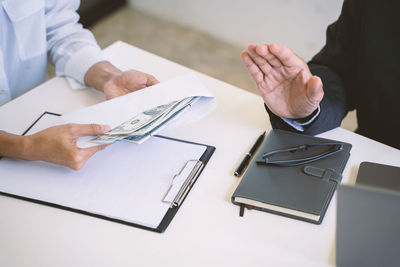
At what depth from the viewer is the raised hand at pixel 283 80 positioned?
1.03 metres

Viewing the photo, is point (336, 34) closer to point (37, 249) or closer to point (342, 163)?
point (342, 163)

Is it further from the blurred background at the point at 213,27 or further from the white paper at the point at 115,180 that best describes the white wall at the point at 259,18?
the white paper at the point at 115,180

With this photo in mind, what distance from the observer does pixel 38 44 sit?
1.48 m

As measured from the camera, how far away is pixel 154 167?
105 centimetres

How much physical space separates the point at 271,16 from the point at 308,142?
6.29 feet

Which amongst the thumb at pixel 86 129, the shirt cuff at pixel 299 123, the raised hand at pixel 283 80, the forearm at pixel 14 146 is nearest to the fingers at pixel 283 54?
the raised hand at pixel 283 80

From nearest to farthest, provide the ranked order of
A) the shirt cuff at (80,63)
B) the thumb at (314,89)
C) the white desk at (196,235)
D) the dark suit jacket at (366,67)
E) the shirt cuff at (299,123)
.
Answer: the white desk at (196,235)
the thumb at (314,89)
the shirt cuff at (299,123)
the dark suit jacket at (366,67)
the shirt cuff at (80,63)

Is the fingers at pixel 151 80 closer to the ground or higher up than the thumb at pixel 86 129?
higher up

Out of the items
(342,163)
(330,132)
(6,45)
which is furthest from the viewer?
(6,45)

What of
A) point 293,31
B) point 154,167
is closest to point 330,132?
point 154,167

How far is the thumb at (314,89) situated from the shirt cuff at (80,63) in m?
0.66

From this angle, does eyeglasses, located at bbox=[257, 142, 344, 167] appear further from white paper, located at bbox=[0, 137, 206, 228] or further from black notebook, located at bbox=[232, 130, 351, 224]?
white paper, located at bbox=[0, 137, 206, 228]

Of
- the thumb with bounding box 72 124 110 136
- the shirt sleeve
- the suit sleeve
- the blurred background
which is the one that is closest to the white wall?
the blurred background

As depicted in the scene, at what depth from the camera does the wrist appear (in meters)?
1.32
